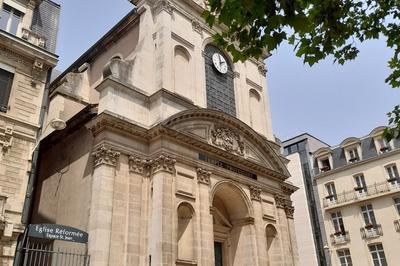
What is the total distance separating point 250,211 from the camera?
1839 cm

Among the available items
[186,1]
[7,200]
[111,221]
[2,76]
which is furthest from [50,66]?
[186,1]

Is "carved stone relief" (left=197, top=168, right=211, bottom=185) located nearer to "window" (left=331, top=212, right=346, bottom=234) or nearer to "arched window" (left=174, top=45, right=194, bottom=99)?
"arched window" (left=174, top=45, right=194, bottom=99)

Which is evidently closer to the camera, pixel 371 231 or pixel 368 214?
pixel 371 231

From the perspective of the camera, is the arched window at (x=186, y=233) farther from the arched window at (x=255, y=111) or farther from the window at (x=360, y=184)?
the window at (x=360, y=184)

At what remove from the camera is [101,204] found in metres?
13.6

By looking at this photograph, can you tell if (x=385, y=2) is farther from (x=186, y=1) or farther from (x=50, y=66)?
(x=186, y=1)

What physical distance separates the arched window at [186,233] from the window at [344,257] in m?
17.5

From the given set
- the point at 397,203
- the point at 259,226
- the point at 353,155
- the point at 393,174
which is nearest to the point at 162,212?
the point at 259,226

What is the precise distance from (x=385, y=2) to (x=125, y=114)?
10.1 meters

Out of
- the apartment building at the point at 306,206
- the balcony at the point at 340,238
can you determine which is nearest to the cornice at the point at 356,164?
the apartment building at the point at 306,206

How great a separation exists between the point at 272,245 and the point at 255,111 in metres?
7.56

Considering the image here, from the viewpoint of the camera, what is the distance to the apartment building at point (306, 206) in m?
30.3

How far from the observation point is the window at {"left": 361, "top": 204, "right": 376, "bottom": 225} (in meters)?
27.7

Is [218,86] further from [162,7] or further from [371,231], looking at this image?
[371,231]
